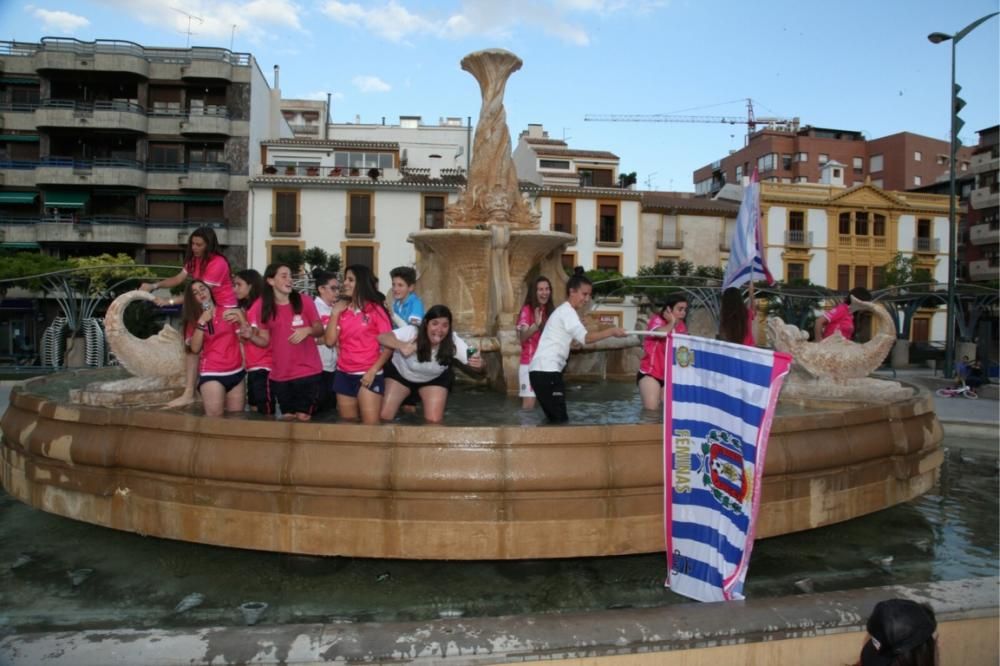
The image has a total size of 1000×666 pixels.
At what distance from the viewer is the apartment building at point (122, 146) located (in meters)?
38.6

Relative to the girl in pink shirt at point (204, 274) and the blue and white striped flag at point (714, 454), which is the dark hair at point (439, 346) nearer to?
the girl in pink shirt at point (204, 274)

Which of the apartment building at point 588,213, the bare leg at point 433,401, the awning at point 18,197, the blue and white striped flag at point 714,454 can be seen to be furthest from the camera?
the apartment building at point 588,213

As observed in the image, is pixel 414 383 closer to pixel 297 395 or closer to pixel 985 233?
pixel 297 395

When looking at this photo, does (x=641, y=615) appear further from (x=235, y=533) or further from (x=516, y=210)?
(x=516, y=210)

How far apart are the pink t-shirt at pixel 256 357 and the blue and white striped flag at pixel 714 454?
354 centimetres

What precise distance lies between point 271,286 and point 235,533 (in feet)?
6.50

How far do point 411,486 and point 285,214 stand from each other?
119ft

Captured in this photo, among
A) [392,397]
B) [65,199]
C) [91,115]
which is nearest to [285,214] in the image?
[91,115]

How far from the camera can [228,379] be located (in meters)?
5.98

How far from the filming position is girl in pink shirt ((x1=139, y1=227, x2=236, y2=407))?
6.33 metres

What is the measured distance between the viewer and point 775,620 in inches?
136

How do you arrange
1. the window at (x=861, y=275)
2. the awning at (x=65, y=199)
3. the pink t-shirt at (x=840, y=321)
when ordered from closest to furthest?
1. the pink t-shirt at (x=840, y=321)
2. the awning at (x=65, y=199)
3. the window at (x=861, y=275)

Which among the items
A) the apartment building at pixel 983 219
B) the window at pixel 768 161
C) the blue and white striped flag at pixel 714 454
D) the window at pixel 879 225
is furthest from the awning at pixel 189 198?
the apartment building at pixel 983 219

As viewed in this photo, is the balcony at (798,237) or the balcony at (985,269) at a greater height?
the balcony at (798,237)
